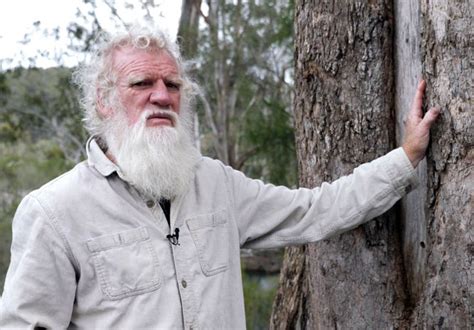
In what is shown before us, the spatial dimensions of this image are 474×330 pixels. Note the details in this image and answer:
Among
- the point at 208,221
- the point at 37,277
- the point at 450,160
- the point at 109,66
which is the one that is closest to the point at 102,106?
the point at 109,66

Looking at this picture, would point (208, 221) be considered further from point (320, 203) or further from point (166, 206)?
point (320, 203)

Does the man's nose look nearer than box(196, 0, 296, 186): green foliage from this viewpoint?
Yes

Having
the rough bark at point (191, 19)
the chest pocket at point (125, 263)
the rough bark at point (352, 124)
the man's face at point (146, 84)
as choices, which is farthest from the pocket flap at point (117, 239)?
the rough bark at point (191, 19)

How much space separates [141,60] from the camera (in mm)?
2053

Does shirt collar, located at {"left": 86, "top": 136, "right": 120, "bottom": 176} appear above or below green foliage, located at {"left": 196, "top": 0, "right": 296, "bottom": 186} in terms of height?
below

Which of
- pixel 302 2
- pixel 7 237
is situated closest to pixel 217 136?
pixel 7 237

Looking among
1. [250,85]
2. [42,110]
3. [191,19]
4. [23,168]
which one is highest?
[191,19]

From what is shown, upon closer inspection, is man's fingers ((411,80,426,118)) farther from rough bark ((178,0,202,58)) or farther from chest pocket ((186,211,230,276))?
rough bark ((178,0,202,58))

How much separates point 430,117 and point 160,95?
723 millimetres

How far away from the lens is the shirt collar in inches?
78.4

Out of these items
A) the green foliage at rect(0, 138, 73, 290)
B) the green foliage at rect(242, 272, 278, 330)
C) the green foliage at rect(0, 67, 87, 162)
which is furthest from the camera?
the green foliage at rect(0, 138, 73, 290)

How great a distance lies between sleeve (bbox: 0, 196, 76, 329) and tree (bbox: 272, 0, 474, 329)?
0.88 meters

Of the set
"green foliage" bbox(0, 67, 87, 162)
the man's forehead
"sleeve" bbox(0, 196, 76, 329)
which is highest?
"green foliage" bbox(0, 67, 87, 162)

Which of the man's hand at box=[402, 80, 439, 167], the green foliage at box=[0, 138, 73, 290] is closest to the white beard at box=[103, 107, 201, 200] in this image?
the man's hand at box=[402, 80, 439, 167]
